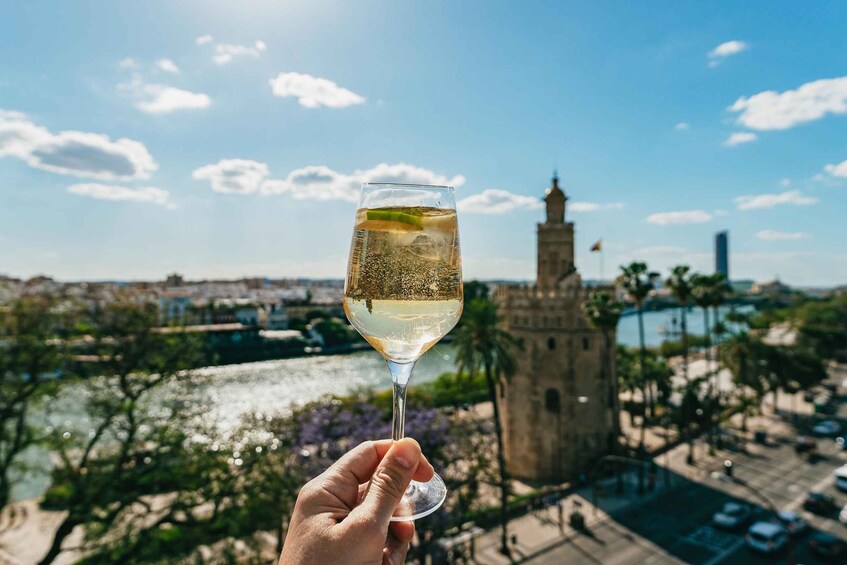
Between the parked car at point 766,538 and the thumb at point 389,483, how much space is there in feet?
77.9

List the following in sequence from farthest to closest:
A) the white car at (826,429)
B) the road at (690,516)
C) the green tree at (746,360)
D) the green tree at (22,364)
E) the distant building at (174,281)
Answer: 1. the distant building at (174,281)
2. the green tree at (746,360)
3. the white car at (826,429)
4. the road at (690,516)
5. the green tree at (22,364)

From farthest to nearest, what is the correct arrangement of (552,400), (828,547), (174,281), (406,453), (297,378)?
(174,281), (297,378), (552,400), (828,547), (406,453)

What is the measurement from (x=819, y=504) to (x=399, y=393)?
28.8 meters

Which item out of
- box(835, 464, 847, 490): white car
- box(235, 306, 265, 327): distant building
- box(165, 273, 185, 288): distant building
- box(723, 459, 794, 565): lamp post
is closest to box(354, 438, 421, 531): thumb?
box(723, 459, 794, 565): lamp post

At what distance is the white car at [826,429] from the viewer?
35.9 meters

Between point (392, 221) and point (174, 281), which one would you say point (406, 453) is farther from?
point (174, 281)

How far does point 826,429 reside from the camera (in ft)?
118

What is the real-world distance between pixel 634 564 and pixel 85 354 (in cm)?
2078

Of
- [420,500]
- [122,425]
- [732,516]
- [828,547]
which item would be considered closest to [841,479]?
[732,516]

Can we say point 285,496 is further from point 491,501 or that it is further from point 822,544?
point 822,544

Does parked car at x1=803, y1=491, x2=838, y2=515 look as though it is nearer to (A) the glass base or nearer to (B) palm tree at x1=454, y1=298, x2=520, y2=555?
(B) palm tree at x1=454, y1=298, x2=520, y2=555

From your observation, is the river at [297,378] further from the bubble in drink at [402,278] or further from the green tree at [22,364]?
the bubble in drink at [402,278]

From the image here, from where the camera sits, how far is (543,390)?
29.7 meters

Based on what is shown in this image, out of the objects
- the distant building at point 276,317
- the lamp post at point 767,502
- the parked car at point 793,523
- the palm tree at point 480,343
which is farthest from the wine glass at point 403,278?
the distant building at point 276,317
